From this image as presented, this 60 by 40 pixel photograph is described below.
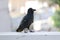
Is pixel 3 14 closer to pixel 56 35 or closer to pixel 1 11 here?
pixel 1 11

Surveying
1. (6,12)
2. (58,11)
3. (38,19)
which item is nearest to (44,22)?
(38,19)

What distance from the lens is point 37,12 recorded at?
68.6 inches

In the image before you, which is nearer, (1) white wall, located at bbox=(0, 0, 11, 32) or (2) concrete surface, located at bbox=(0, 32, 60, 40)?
(2) concrete surface, located at bbox=(0, 32, 60, 40)

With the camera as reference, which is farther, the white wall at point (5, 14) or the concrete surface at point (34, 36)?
the white wall at point (5, 14)

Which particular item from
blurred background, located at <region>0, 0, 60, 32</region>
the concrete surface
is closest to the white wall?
blurred background, located at <region>0, 0, 60, 32</region>

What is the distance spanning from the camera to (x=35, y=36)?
0.79 meters

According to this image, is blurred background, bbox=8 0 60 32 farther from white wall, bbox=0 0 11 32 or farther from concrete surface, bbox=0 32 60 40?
concrete surface, bbox=0 32 60 40

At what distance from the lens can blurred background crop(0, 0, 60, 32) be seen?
171 centimetres

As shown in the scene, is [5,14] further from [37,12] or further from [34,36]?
[34,36]

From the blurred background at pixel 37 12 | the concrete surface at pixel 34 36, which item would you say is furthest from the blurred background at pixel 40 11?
the concrete surface at pixel 34 36

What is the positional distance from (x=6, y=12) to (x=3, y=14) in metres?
0.06

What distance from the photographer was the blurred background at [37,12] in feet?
5.60

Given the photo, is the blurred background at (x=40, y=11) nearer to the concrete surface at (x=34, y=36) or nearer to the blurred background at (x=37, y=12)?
the blurred background at (x=37, y=12)

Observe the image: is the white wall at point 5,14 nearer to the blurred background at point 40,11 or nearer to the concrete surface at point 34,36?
the blurred background at point 40,11
